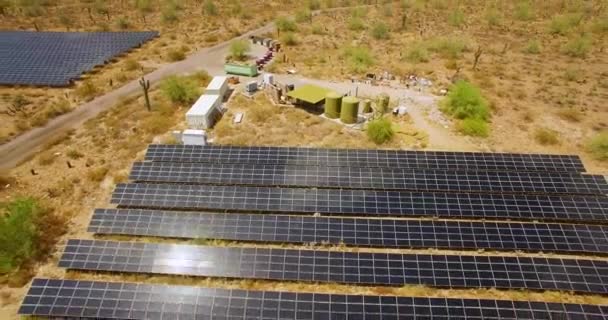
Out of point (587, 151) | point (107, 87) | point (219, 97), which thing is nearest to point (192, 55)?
point (107, 87)

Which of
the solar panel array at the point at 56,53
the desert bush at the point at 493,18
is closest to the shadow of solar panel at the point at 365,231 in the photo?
the solar panel array at the point at 56,53

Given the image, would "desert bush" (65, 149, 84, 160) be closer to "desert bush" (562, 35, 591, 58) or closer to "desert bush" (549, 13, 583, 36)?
"desert bush" (562, 35, 591, 58)

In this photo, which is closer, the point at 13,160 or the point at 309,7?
the point at 13,160

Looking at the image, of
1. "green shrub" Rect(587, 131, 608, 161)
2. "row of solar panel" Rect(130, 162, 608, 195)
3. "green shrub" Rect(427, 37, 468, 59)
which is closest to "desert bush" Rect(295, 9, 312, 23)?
"green shrub" Rect(427, 37, 468, 59)

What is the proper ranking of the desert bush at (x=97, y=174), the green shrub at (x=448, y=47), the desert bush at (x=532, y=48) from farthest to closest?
the desert bush at (x=532, y=48), the green shrub at (x=448, y=47), the desert bush at (x=97, y=174)

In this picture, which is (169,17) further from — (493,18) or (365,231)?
(365,231)

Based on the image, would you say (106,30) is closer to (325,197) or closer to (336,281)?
(325,197)

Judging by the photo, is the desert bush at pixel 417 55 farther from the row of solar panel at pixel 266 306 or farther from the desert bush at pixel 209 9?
the row of solar panel at pixel 266 306

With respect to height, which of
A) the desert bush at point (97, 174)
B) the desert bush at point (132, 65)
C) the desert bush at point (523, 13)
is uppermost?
the desert bush at point (523, 13)
